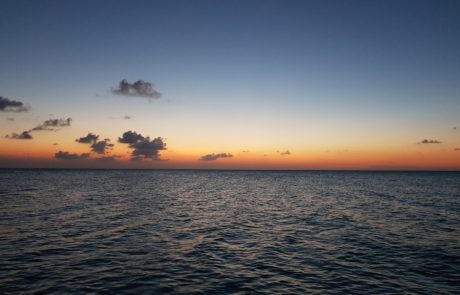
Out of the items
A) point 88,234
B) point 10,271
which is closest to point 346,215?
point 88,234

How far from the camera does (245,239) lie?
1112 inches

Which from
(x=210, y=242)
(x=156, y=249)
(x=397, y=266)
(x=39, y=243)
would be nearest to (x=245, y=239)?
(x=210, y=242)

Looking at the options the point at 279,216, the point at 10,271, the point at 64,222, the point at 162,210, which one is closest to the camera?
the point at 10,271

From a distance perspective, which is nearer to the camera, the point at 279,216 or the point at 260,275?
the point at 260,275

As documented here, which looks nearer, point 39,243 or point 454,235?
point 39,243

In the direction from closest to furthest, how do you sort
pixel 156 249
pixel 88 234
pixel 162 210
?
1. pixel 156 249
2. pixel 88 234
3. pixel 162 210

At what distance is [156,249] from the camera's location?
80.6 ft

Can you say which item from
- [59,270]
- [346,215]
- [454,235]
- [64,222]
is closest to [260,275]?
[59,270]

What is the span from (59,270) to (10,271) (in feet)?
8.45

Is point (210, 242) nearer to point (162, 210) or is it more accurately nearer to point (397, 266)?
point (397, 266)

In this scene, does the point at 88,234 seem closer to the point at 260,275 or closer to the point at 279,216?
the point at 260,275

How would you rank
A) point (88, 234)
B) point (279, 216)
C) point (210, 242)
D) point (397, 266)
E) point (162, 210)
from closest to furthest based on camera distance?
point (397, 266)
point (210, 242)
point (88, 234)
point (279, 216)
point (162, 210)

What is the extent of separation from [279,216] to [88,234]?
2294cm

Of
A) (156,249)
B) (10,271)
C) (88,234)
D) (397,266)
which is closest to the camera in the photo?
(10,271)
